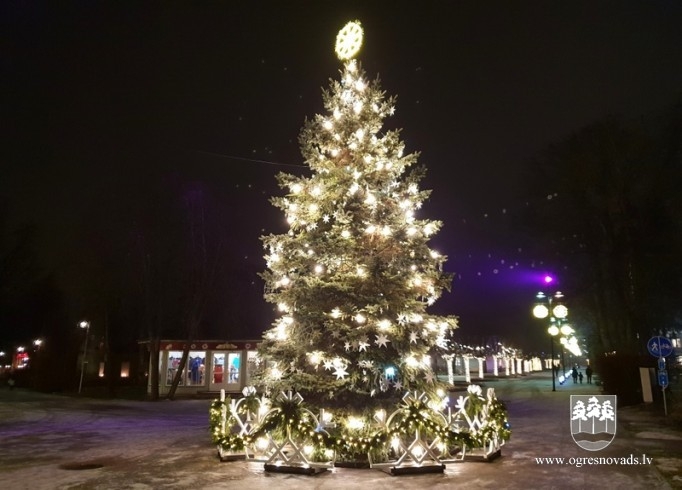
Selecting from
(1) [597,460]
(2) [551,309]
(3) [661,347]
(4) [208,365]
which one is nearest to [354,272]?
(1) [597,460]

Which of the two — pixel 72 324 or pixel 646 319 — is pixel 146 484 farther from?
pixel 72 324

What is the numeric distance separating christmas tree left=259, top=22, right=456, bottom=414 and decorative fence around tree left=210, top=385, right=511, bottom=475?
570 mm

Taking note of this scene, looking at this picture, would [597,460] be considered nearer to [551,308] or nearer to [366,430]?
[366,430]

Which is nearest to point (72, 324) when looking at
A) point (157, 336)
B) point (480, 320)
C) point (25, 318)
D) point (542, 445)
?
point (25, 318)

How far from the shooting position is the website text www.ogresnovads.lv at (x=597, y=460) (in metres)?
9.92

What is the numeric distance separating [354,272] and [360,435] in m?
3.43

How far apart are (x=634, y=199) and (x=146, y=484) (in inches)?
875

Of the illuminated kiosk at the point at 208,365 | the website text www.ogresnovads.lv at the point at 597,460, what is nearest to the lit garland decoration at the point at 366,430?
the website text www.ogresnovads.lv at the point at 597,460

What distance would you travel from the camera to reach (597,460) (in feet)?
33.5

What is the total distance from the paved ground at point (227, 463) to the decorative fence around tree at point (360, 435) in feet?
1.14

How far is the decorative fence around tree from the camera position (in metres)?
9.51

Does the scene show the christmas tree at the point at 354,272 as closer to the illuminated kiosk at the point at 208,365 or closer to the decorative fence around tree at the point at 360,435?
the decorative fence around tree at the point at 360,435

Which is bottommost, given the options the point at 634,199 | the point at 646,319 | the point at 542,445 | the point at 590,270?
the point at 542,445

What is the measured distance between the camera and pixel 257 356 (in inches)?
457
